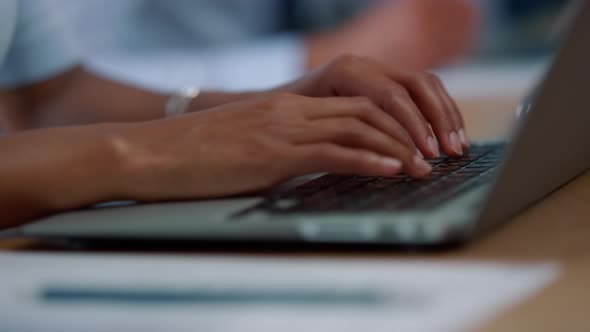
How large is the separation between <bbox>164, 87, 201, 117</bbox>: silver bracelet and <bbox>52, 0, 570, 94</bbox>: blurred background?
481 millimetres

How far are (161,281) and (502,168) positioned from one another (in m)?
0.16

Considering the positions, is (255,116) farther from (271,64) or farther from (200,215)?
(271,64)

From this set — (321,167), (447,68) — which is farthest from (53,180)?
(447,68)

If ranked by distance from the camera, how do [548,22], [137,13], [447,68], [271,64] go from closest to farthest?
[271,64]
[447,68]
[137,13]
[548,22]

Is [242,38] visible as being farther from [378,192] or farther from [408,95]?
[378,192]

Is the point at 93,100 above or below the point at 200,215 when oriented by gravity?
above

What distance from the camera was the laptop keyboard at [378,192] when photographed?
0.43 metres

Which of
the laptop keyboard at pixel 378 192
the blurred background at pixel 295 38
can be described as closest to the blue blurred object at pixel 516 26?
the blurred background at pixel 295 38

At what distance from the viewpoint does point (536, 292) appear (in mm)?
325

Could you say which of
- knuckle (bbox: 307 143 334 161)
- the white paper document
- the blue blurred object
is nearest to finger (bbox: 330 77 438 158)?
knuckle (bbox: 307 143 334 161)

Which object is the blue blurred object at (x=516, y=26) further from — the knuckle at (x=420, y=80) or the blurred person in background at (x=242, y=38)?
the knuckle at (x=420, y=80)

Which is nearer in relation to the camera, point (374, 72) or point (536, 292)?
point (536, 292)

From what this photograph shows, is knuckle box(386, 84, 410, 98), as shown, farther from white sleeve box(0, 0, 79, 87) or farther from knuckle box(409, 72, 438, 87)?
white sleeve box(0, 0, 79, 87)

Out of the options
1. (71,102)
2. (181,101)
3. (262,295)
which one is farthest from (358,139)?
(71,102)
